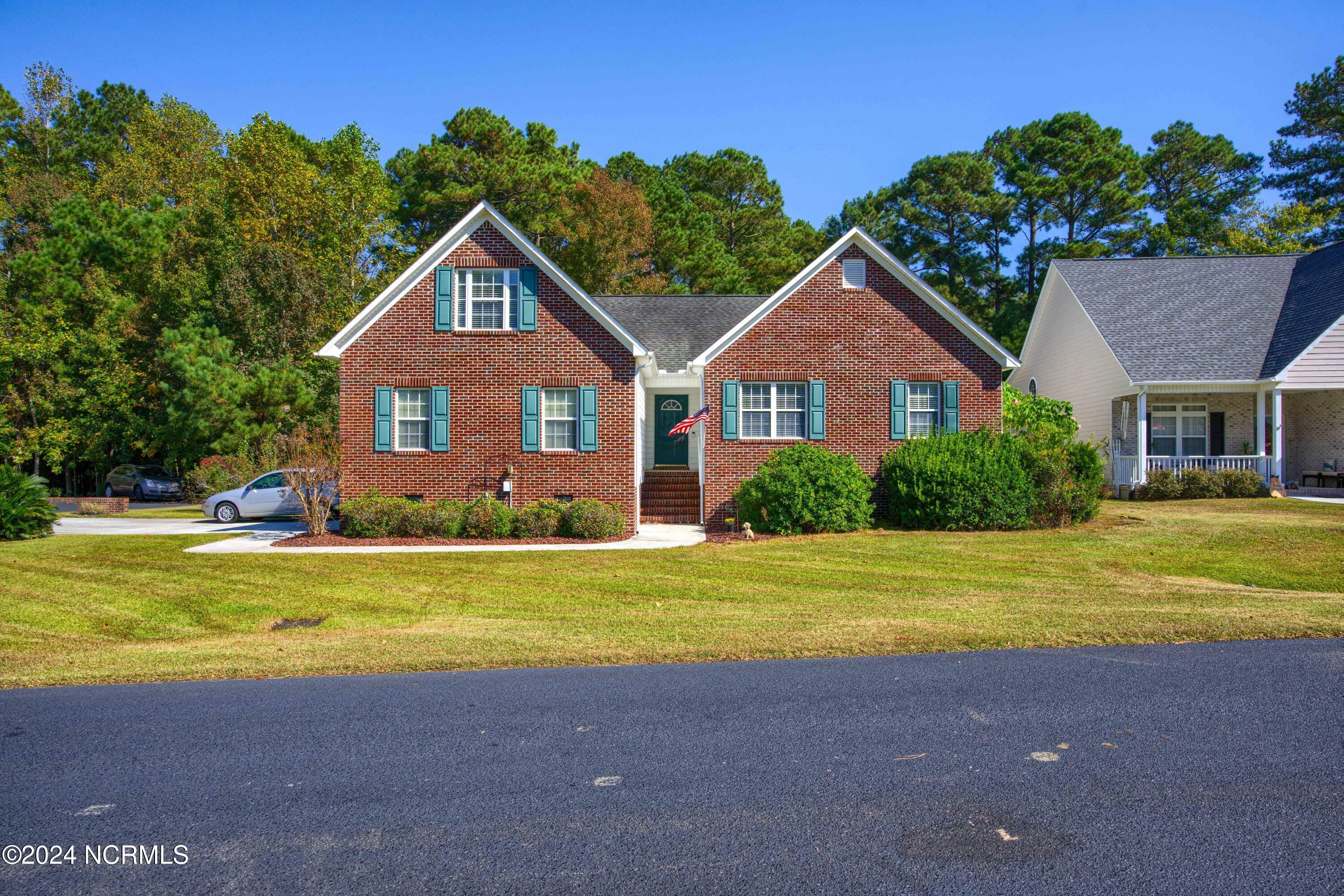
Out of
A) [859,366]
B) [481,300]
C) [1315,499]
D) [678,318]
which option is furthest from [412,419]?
[1315,499]

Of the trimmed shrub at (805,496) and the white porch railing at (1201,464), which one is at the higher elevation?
the white porch railing at (1201,464)

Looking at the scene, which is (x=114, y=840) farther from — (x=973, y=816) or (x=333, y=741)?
(x=973, y=816)

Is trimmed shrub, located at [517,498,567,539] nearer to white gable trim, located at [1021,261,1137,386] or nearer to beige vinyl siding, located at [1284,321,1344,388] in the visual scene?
white gable trim, located at [1021,261,1137,386]

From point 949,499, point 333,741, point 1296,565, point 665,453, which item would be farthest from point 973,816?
point 665,453

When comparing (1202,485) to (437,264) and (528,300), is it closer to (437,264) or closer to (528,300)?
(528,300)

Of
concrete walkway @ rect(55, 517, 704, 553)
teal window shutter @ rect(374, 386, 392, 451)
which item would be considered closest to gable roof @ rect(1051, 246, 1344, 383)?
concrete walkway @ rect(55, 517, 704, 553)

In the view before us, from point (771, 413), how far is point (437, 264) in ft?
27.5

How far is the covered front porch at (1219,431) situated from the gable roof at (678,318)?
36.8 ft

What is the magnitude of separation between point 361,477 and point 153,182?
109 ft

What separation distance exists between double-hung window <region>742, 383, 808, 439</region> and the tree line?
18455 millimetres

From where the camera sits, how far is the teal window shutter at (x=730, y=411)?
62.8ft

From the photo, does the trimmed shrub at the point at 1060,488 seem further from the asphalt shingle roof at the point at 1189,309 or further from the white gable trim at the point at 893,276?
the asphalt shingle roof at the point at 1189,309

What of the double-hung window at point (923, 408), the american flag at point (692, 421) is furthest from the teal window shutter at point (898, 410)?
the american flag at point (692, 421)

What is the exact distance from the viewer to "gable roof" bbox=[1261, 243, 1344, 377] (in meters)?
21.4
